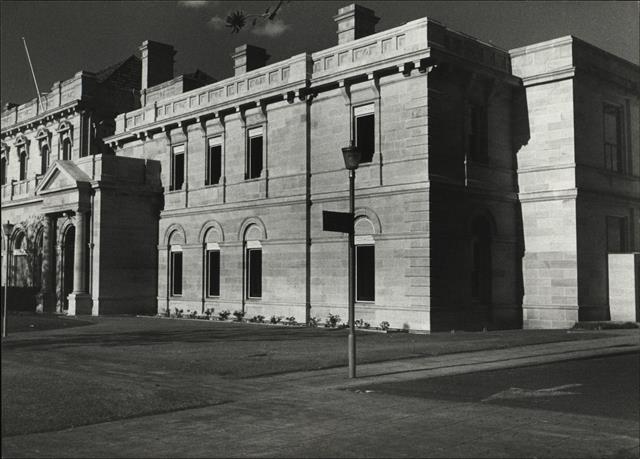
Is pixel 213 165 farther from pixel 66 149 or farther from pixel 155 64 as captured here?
pixel 66 149

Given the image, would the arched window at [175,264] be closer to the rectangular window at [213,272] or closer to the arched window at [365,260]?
the rectangular window at [213,272]

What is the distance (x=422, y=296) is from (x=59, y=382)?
44.4 ft

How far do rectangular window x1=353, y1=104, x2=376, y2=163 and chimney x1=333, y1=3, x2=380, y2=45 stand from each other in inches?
130

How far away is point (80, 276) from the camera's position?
102 ft

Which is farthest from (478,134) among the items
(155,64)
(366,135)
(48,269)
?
(48,269)

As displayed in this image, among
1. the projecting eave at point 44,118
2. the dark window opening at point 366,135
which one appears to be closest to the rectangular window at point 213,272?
the dark window opening at point 366,135

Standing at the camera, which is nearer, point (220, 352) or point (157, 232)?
point (220, 352)

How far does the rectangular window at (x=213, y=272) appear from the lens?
30281mm

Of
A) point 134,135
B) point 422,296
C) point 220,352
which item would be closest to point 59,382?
point 220,352

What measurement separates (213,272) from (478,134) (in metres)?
12.7

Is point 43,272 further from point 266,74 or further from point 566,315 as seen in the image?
point 566,315

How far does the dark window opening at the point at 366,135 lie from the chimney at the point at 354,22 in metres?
3.55

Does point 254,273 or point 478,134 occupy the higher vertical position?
point 478,134

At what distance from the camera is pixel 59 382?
36.1 ft
